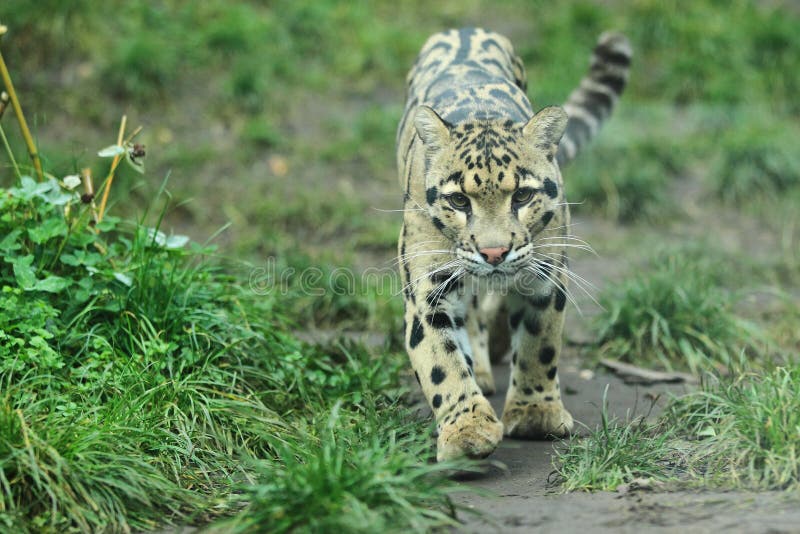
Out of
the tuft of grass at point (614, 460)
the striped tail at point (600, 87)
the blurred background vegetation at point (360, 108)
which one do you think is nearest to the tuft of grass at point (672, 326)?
the striped tail at point (600, 87)

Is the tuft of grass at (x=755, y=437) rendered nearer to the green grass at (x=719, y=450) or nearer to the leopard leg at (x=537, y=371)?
the green grass at (x=719, y=450)

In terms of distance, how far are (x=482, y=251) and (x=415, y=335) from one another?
2.43ft

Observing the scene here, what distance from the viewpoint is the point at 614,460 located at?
488 cm

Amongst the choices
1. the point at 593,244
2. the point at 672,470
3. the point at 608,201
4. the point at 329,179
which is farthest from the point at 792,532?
the point at 329,179

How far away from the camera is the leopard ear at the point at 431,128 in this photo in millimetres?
5670

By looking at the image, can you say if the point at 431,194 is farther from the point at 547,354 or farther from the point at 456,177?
the point at 547,354

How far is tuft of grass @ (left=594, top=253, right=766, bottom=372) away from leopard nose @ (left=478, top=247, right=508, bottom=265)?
8.70ft

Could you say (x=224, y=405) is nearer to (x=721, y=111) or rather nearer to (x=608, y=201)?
(x=608, y=201)

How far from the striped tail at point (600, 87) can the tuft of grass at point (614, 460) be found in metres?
3.17

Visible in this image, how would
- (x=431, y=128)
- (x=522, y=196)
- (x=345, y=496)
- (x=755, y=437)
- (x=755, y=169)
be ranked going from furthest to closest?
1. (x=755, y=169)
2. (x=431, y=128)
3. (x=522, y=196)
4. (x=755, y=437)
5. (x=345, y=496)

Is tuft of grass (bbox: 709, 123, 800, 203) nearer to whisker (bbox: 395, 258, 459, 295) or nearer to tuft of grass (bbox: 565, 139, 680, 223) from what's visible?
tuft of grass (bbox: 565, 139, 680, 223)

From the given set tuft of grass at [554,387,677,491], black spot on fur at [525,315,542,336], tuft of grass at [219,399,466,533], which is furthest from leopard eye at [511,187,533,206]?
tuft of grass at [219,399,466,533]

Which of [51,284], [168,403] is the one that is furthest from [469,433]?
[51,284]

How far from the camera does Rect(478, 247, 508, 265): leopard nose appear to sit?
205 inches
